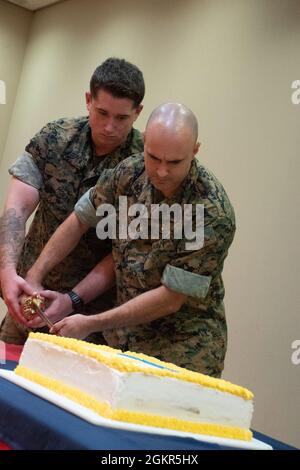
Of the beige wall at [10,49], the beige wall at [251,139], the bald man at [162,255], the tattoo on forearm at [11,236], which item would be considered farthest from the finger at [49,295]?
the beige wall at [10,49]

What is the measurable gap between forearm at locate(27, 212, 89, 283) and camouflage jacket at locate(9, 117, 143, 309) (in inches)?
3.9

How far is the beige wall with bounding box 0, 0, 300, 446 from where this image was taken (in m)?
2.62

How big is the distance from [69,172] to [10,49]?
10.7ft

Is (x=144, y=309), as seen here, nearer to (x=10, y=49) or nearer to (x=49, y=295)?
(x=49, y=295)

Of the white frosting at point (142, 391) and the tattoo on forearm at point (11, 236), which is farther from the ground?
the tattoo on forearm at point (11, 236)

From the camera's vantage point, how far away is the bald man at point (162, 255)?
1571 mm

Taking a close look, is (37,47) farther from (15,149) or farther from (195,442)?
(195,442)

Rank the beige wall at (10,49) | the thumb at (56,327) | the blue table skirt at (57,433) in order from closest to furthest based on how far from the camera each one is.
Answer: the blue table skirt at (57,433) → the thumb at (56,327) → the beige wall at (10,49)

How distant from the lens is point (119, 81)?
1867 mm

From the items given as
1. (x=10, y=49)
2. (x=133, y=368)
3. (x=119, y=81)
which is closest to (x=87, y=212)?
(x=119, y=81)

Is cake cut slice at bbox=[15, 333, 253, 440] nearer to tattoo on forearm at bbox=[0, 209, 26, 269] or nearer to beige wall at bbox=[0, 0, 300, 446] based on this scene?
tattoo on forearm at bbox=[0, 209, 26, 269]

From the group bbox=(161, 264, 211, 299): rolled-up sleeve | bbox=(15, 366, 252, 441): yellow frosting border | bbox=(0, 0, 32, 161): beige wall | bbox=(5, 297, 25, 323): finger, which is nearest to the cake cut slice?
bbox=(15, 366, 252, 441): yellow frosting border

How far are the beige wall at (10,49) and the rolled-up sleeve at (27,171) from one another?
301 centimetres

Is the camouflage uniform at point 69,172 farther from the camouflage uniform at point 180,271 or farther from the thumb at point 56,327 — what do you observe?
the thumb at point 56,327
